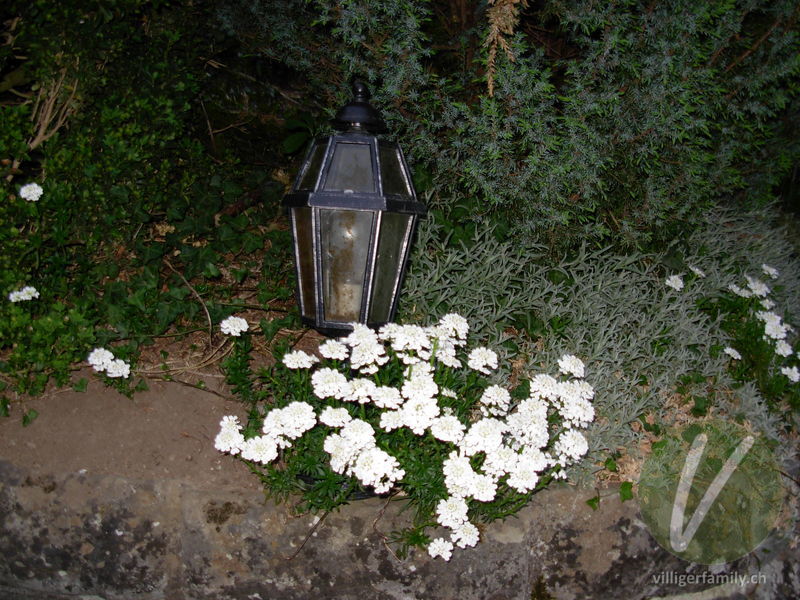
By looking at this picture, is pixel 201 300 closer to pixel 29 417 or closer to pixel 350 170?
pixel 29 417

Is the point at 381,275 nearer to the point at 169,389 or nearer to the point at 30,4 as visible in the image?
the point at 169,389

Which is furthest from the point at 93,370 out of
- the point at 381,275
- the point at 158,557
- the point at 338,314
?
the point at 381,275

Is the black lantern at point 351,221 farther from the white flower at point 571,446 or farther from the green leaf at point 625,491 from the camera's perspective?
the green leaf at point 625,491

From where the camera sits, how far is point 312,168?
2.02 metres

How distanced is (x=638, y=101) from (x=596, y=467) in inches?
70.7

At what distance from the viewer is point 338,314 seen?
6.80ft

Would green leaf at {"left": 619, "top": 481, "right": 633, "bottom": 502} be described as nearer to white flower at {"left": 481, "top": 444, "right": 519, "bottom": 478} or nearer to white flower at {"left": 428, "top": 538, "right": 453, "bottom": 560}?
white flower at {"left": 481, "top": 444, "right": 519, "bottom": 478}

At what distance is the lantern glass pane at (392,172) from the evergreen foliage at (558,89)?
0.78m

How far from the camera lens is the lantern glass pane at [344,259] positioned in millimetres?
1950

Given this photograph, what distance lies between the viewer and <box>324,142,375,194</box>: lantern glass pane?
1.96 metres

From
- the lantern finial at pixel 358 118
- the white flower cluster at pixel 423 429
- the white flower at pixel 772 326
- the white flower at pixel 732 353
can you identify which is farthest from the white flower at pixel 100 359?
the white flower at pixel 772 326

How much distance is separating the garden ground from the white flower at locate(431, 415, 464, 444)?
42 centimetres

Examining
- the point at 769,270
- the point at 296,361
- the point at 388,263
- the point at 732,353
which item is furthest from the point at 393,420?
the point at 769,270

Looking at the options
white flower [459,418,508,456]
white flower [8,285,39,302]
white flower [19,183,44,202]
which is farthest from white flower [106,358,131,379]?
white flower [459,418,508,456]
